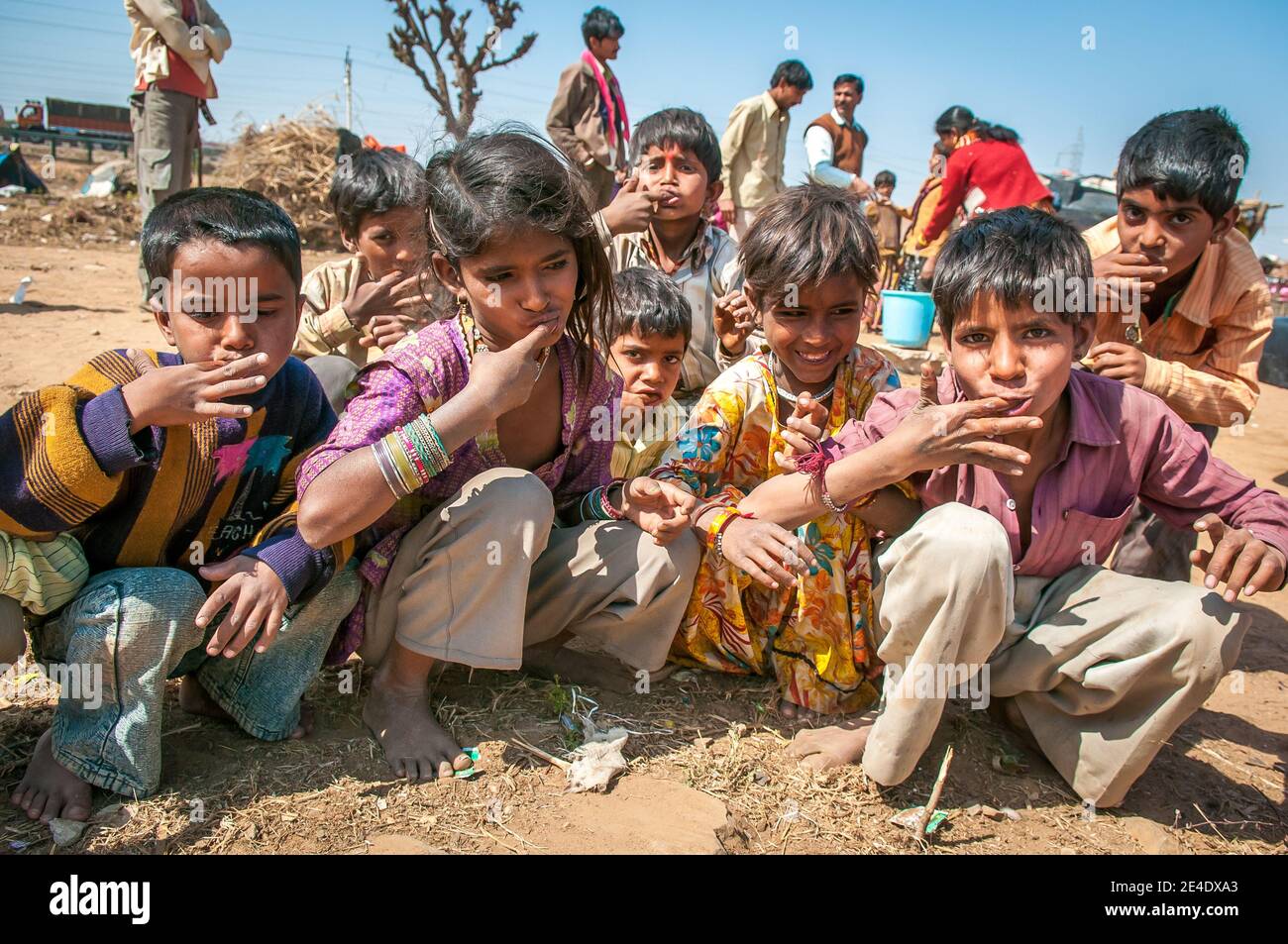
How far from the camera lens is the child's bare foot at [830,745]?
2.30 m

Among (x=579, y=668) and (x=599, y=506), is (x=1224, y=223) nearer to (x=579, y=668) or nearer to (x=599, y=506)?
(x=599, y=506)

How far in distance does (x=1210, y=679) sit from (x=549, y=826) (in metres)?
1.53

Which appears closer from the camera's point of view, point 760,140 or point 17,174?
point 760,140

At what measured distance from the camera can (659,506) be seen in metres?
2.40

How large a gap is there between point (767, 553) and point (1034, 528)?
712mm

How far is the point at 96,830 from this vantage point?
1871mm

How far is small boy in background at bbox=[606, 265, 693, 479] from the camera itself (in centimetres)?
305

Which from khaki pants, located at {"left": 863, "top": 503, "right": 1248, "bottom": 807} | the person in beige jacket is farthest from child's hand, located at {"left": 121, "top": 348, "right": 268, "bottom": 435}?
the person in beige jacket

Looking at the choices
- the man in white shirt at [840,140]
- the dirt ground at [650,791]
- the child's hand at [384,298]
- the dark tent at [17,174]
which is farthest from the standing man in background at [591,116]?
the dark tent at [17,174]

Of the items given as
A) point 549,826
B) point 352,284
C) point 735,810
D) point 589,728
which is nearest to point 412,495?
point 589,728

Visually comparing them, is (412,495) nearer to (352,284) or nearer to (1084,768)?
(352,284)

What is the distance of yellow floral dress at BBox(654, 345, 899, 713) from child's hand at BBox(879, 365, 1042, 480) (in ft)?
1.55

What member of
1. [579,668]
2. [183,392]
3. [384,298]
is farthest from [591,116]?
[183,392]

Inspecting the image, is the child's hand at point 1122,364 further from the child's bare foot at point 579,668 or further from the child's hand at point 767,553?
the child's bare foot at point 579,668
